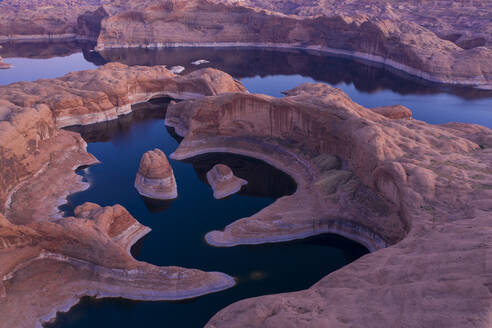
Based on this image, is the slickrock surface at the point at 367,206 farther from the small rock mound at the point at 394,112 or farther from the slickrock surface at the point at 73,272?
the small rock mound at the point at 394,112

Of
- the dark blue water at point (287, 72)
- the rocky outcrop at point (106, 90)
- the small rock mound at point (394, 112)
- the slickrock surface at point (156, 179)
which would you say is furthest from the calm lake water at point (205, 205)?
the small rock mound at point (394, 112)

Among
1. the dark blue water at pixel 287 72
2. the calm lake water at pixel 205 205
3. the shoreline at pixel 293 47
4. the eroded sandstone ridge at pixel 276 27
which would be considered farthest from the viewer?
the eroded sandstone ridge at pixel 276 27

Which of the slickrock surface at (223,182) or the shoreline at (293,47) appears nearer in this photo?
the slickrock surface at (223,182)

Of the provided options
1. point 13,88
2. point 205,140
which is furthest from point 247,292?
point 13,88

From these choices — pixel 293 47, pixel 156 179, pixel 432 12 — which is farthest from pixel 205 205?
pixel 432 12

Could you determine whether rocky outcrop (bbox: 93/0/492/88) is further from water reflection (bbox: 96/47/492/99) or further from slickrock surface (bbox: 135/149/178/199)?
slickrock surface (bbox: 135/149/178/199)

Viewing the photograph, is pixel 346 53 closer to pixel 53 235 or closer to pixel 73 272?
pixel 53 235

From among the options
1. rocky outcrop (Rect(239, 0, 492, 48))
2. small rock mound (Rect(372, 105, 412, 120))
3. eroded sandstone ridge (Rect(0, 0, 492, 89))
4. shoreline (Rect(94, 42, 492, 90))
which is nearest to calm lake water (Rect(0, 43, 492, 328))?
shoreline (Rect(94, 42, 492, 90))
